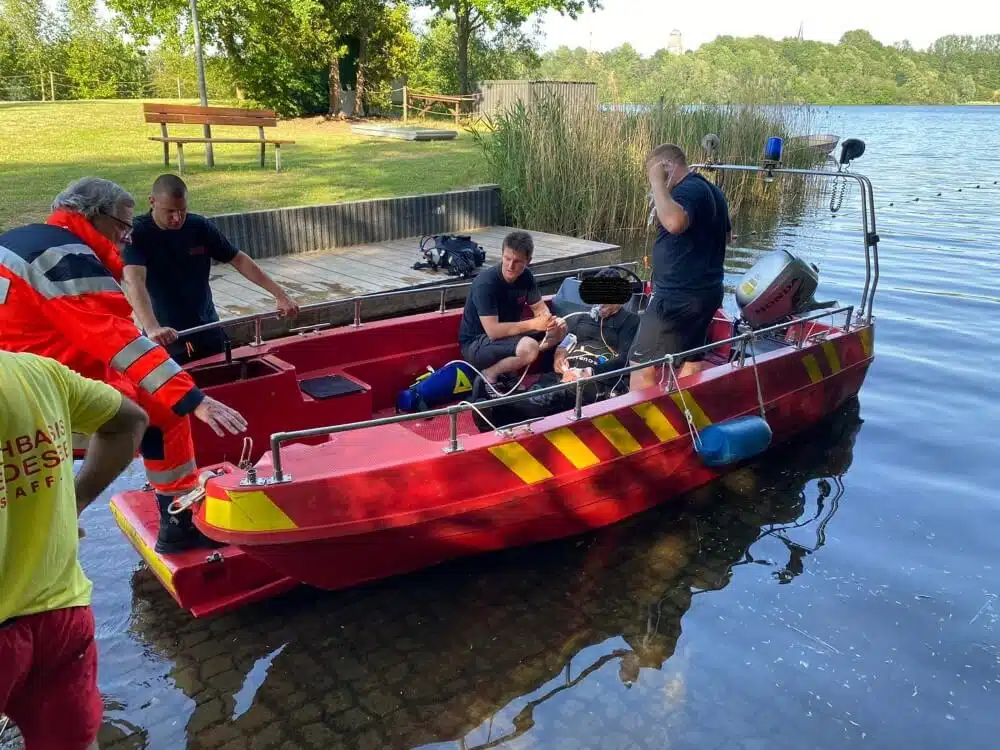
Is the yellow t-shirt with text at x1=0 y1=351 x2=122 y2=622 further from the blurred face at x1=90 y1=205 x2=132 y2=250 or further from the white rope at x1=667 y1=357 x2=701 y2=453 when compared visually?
the white rope at x1=667 y1=357 x2=701 y2=453

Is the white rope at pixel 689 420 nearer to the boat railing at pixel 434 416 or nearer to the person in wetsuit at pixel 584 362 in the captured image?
the boat railing at pixel 434 416

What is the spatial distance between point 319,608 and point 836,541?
2898mm

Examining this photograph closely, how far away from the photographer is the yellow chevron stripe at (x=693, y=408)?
433cm

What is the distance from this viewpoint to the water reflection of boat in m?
3.07

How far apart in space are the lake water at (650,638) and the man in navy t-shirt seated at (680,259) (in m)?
1.02

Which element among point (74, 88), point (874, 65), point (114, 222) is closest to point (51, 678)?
point (114, 222)

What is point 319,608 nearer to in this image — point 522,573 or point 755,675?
point 522,573

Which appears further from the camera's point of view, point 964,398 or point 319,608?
point 964,398

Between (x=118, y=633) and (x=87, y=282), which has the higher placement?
(x=87, y=282)

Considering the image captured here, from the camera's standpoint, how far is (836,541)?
4504 mm

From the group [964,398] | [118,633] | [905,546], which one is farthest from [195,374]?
[964,398]

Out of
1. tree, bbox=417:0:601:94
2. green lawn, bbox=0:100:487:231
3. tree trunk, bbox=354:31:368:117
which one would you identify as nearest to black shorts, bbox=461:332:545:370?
green lawn, bbox=0:100:487:231

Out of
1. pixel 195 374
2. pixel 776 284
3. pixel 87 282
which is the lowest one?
pixel 195 374

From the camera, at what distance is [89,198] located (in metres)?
2.97
